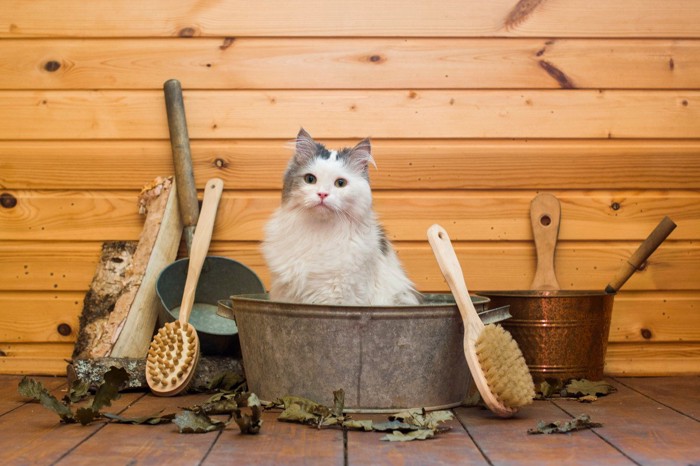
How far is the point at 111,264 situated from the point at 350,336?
3.04 ft

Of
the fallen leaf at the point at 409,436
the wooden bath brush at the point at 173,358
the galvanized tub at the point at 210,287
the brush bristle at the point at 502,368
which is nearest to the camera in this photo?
the fallen leaf at the point at 409,436

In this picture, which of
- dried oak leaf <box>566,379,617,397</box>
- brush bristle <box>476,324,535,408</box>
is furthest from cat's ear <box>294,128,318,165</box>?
dried oak leaf <box>566,379,617,397</box>

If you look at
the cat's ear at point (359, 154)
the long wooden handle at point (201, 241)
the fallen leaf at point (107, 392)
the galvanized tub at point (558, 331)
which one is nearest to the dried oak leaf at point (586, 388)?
the galvanized tub at point (558, 331)

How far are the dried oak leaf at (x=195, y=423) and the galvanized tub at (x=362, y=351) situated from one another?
204 millimetres

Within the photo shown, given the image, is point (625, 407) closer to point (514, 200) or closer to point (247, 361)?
point (514, 200)

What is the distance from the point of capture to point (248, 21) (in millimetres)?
2266

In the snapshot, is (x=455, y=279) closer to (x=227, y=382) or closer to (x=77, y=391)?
(x=227, y=382)

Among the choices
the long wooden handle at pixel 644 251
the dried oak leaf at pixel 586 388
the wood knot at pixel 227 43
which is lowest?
the dried oak leaf at pixel 586 388

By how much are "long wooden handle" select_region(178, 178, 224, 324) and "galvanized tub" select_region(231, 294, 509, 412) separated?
326mm

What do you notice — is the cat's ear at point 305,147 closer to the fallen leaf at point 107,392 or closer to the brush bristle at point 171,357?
the brush bristle at point 171,357

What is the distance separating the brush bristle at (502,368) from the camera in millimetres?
1558

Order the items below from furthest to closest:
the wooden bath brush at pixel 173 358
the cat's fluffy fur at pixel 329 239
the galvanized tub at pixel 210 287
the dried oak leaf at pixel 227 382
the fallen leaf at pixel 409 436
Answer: the galvanized tub at pixel 210 287 < the dried oak leaf at pixel 227 382 < the wooden bath brush at pixel 173 358 < the cat's fluffy fur at pixel 329 239 < the fallen leaf at pixel 409 436

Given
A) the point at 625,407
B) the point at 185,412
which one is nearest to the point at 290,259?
the point at 185,412

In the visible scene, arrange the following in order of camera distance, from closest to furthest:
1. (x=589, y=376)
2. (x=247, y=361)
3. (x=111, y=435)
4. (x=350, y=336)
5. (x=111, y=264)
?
(x=111, y=435)
(x=350, y=336)
(x=247, y=361)
(x=589, y=376)
(x=111, y=264)
